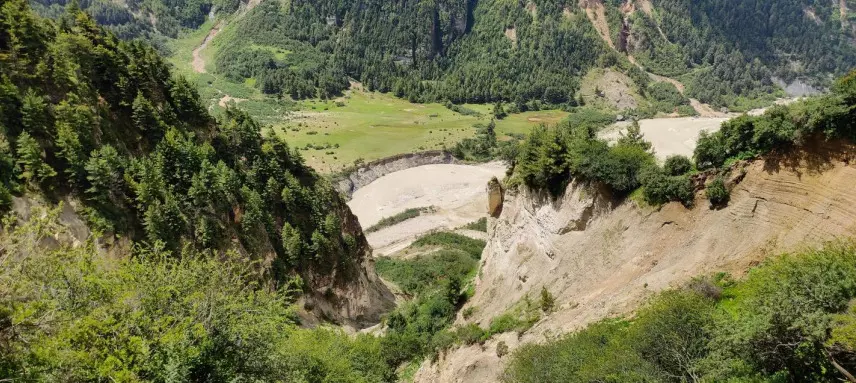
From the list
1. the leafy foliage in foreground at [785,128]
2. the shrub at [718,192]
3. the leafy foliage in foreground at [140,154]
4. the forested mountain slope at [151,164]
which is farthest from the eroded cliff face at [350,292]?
the leafy foliage in foreground at [785,128]

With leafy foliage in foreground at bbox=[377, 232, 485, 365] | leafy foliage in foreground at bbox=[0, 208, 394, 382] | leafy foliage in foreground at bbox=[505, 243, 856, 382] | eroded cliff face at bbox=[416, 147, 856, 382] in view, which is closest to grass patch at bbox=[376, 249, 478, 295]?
leafy foliage in foreground at bbox=[377, 232, 485, 365]

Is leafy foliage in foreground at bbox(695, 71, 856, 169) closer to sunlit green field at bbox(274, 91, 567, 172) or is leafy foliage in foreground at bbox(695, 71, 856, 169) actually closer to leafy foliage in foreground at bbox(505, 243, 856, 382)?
leafy foliage in foreground at bbox(505, 243, 856, 382)

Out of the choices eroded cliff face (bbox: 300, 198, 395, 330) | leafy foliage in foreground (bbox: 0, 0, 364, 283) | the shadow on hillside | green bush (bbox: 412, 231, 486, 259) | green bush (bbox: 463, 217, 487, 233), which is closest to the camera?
the shadow on hillside

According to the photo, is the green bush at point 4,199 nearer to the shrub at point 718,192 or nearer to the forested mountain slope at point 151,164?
the forested mountain slope at point 151,164

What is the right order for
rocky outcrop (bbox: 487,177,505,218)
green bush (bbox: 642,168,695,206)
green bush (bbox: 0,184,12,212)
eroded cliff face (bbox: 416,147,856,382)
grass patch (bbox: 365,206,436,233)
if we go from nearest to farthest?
eroded cliff face (bbox: 416,147,856,382)
green bush (bbox: 0,184,12,212)
green bush (bbox: 642,168,695,206)
rocky outcrop (bbox: 487,177,505,218)
grass patch (bbox: 365,206,436,233)

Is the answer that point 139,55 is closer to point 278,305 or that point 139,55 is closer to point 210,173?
point 210,173

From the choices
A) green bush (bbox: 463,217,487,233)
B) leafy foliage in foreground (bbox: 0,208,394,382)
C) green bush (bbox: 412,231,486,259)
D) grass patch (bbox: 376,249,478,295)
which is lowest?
green bush (bbox: 463,217,487,233)

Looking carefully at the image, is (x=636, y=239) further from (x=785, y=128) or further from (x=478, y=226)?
(x=478, y=226)

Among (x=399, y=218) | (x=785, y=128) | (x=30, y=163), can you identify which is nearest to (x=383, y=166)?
(x=399, y=218)
